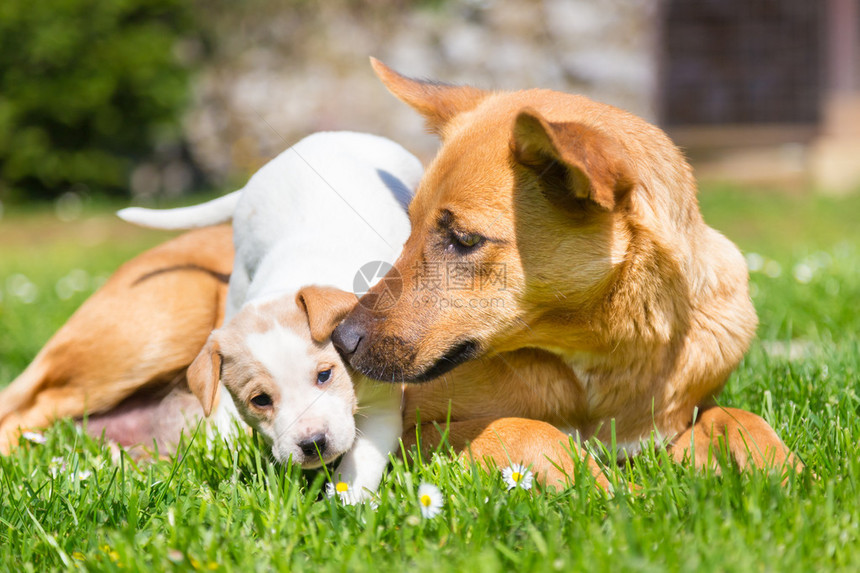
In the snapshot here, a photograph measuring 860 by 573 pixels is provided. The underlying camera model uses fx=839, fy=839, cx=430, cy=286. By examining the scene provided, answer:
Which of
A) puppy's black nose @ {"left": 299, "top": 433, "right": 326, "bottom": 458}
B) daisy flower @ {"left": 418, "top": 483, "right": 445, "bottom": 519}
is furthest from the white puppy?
daisy flower @ {"left": 418, "top": 483, "right": 445, "bottom": 519}

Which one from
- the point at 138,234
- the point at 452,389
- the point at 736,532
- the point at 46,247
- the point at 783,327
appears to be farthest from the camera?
the point at 138,234

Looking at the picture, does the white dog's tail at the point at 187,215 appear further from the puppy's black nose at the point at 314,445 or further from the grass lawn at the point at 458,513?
the puppy's black nose at the point at 314,445

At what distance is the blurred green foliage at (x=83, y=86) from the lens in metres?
9.68

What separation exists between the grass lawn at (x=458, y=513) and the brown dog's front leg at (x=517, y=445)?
0.33 feet

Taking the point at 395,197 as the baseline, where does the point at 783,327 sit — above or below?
below

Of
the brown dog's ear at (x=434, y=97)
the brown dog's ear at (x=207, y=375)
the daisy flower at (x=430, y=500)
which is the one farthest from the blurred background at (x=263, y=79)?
the daisy flower at (x=430, y=500)

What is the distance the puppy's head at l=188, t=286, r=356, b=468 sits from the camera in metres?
2.53

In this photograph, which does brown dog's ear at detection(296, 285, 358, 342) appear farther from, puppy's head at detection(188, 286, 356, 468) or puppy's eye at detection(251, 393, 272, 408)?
puppy's eye at detection(251, 393, 272, 408)

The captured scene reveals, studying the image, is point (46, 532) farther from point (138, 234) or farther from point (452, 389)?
point (138, 234)

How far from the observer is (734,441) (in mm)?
2535

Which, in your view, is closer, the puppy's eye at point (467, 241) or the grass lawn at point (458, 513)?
the grass lawn at point (458, 513)

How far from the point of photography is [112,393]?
3541mm

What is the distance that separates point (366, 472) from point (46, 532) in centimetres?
90

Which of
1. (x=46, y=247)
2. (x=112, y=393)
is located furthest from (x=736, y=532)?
(x=46, y=247)
